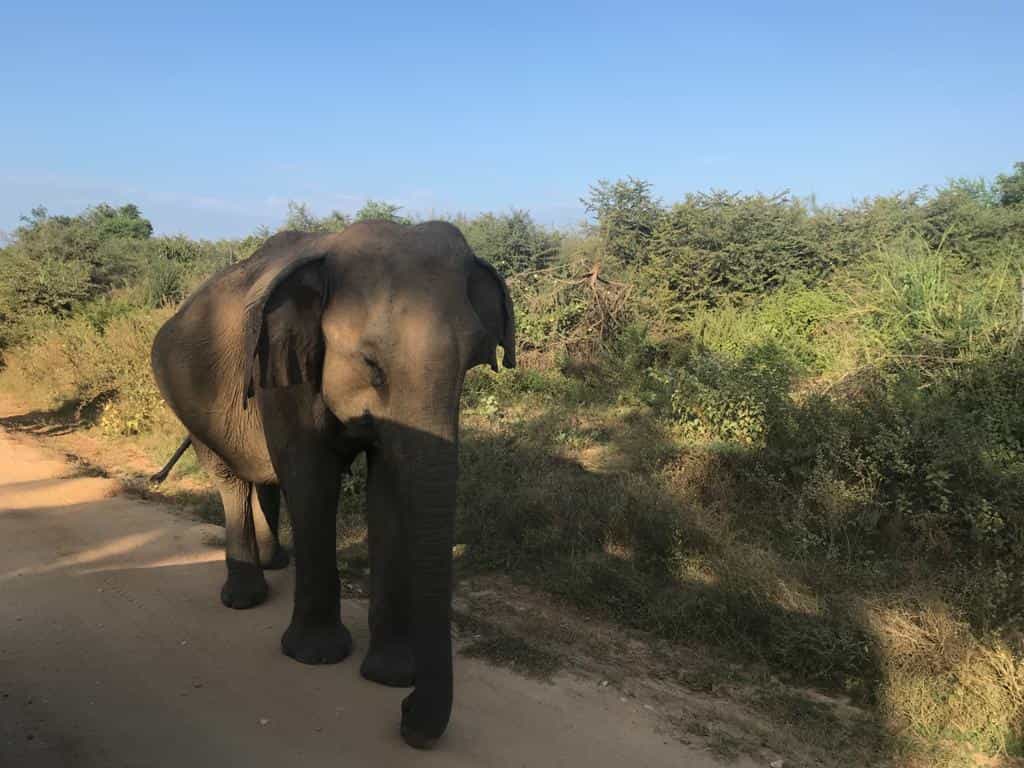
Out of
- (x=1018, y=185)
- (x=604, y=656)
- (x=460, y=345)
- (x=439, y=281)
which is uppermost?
(x=1018, y=185)

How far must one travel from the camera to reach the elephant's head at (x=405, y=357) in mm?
3172

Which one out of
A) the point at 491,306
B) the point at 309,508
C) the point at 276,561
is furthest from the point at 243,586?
the point at 491,306

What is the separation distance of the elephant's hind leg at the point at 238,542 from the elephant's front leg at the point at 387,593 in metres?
1.34

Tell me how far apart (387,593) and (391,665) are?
0.38m

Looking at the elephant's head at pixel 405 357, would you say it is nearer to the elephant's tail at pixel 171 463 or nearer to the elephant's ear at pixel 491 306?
the elephant's ear at pixel 491 306

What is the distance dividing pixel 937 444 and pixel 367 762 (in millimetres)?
5329

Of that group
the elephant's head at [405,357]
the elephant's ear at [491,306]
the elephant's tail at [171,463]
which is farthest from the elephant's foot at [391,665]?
the elephant's tail at [171,463]

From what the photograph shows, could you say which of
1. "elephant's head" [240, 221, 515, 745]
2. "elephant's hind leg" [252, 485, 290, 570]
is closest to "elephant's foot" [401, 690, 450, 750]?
"elephant's head" [240, 221, 515, 745]

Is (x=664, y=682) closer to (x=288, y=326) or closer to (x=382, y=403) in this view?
(x=382, y=403)

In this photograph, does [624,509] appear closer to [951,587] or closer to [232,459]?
[951,587]

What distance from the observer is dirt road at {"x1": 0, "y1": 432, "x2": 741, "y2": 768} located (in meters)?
3.35

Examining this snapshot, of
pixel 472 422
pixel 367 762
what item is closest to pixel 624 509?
pixel 367 762

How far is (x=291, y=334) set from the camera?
3439mm

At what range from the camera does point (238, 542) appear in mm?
5164
